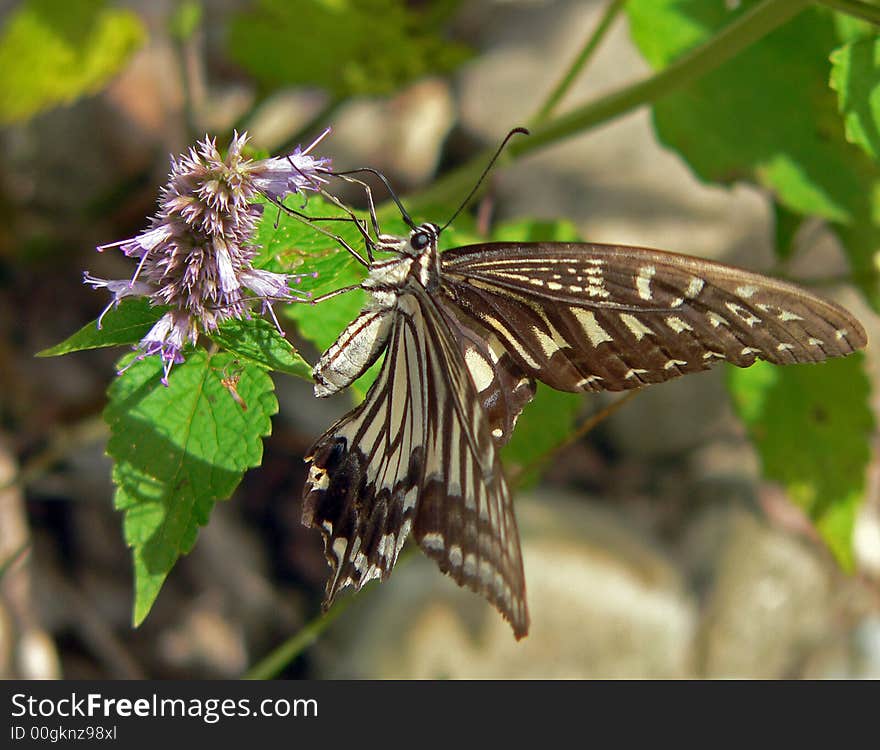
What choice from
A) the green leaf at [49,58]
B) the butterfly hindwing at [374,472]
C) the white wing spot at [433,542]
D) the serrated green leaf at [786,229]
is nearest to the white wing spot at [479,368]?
the butterfly hindwing at [374,472]

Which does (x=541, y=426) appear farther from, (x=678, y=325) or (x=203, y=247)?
(x=203, y=247)

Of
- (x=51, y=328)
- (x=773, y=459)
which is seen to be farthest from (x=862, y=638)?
(x=51, y=328)

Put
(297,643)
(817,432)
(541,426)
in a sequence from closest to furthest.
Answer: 1. (541,426)
2. (297,643)
3. (817,432)

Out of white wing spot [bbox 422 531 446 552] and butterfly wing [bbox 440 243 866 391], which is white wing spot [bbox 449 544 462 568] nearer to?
white wing spot [bbox 422 531 446 552]

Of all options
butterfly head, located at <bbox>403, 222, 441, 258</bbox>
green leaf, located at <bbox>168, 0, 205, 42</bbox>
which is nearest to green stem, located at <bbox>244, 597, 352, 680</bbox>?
butterfly head, located at <bbox>403, 222, 441, 258</bbox>

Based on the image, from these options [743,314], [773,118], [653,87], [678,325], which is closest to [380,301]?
[678,325]

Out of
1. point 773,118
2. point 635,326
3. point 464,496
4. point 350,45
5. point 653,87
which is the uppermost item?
point 350,45

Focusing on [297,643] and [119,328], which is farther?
[297,643]
